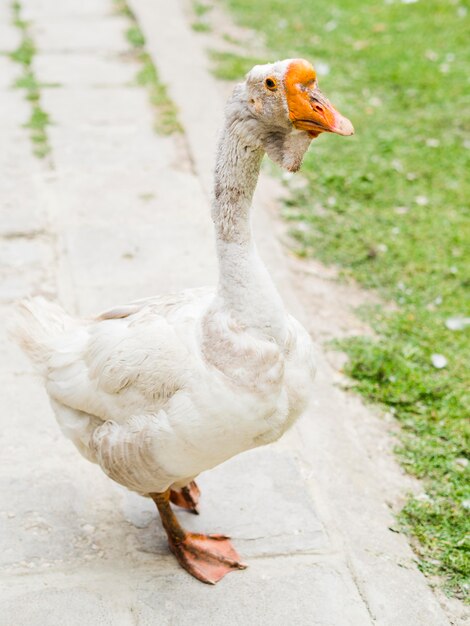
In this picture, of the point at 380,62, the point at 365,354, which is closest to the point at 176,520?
the point at 365,354

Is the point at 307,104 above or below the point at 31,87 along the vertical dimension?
above

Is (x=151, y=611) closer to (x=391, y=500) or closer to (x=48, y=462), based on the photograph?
(x=48, y=462)

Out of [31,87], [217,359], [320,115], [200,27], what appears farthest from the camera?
[200,27]

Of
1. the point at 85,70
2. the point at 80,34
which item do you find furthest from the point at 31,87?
the point at 80,34

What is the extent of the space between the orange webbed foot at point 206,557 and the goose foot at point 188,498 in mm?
218

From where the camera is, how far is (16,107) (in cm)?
682

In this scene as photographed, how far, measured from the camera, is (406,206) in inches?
236

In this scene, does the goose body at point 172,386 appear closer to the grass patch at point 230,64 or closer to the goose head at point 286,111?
the goose head at point 286,111

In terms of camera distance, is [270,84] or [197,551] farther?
[197,551]

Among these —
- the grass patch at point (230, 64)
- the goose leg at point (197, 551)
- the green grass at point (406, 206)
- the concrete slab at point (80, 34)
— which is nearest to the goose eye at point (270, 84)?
the goose leg at point (197, 551)

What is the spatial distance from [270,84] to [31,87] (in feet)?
16.4

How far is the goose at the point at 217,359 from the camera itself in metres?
2.69

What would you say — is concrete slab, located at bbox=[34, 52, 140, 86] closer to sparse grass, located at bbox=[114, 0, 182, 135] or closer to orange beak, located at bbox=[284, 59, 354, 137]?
sparse grass, located at bbox=[114, 0, 182, 135]

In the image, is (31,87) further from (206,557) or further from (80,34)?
(206,557)
